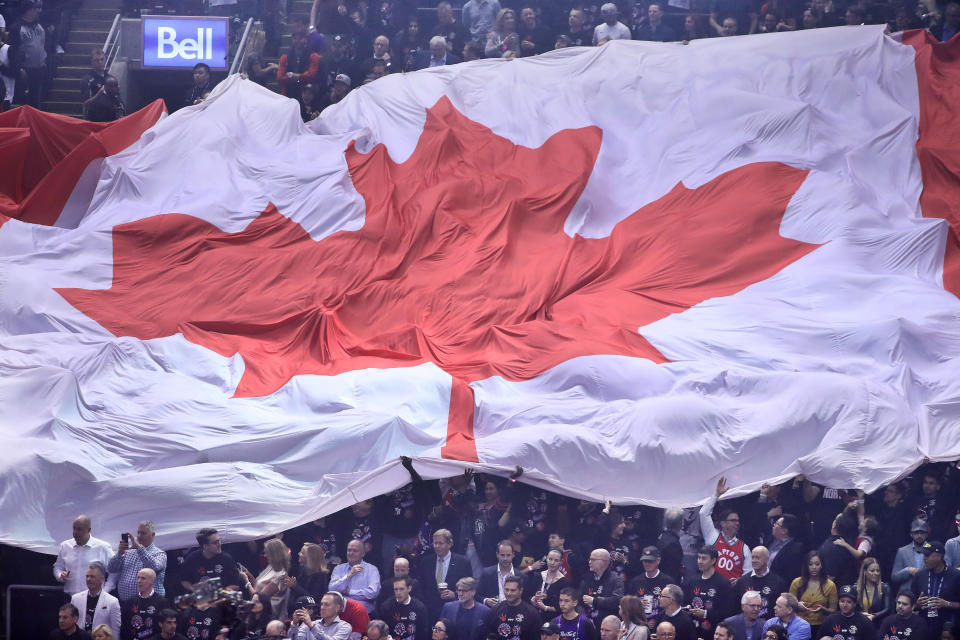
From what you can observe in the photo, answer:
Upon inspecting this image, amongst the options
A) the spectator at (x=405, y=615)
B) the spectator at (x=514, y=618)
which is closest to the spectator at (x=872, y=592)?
the spectator at (x=514, y=618)

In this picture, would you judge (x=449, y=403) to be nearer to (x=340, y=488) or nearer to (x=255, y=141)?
(x=340, y=488)

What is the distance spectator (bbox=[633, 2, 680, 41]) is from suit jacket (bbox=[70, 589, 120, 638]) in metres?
10.9

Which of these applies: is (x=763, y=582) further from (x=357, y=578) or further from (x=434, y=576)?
(x=357, y=578)

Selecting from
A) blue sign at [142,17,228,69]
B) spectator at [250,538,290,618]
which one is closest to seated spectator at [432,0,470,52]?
blue sign at [142,17,228,69]

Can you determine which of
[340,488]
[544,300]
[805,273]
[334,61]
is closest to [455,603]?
[340,488]

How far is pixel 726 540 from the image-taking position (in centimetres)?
1177

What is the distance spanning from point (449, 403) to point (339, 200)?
11.6 feet

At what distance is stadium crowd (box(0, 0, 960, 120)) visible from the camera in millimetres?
17891

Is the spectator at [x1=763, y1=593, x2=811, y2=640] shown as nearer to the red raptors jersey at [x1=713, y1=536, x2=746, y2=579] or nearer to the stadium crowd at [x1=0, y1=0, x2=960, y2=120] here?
the red raptors jersey at [x1=713, y1=536, x2=746, y2=579]

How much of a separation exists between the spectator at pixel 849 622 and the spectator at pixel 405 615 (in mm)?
3258

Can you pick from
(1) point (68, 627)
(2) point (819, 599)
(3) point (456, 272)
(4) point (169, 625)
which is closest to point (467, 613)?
(4) point (169, 625)

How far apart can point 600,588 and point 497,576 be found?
0.92 meters

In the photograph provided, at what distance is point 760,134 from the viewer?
1503 cm

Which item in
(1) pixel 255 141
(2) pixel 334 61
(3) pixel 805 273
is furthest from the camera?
(2) pixel 334 61
